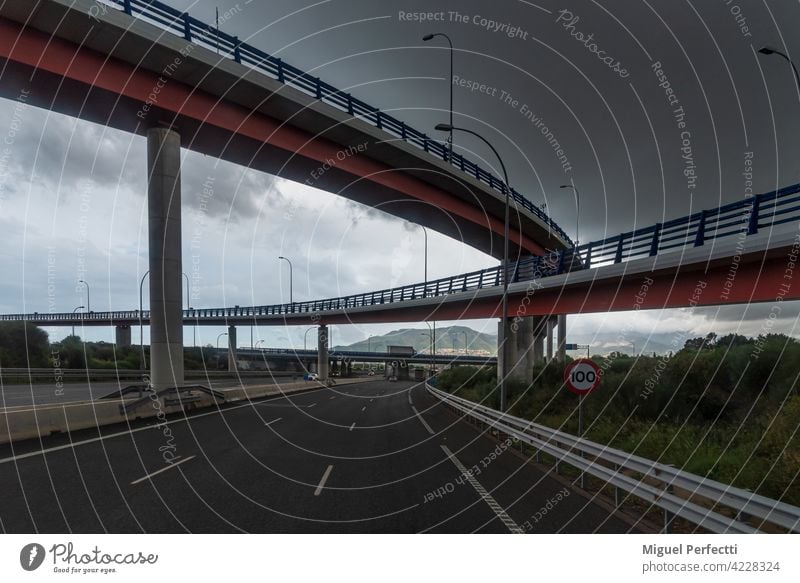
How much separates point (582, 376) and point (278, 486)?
22.3 feet

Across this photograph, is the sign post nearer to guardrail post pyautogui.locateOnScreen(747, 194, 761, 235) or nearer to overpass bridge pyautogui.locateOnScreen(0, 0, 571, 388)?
guardrail post pyautogui.locateOnScreen(747, 194, 761, 235)

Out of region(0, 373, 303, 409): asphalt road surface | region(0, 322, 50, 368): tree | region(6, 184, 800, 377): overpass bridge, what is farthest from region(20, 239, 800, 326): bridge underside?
region(0, 322, 50, 368): tree

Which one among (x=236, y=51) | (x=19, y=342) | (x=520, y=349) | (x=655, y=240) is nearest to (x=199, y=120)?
(x=236, y=51)

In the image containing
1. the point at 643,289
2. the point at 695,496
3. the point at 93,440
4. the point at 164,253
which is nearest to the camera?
the point at 695,496

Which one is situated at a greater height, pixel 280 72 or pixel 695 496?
pixel 280 72

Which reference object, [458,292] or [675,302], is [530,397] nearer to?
[675,302]

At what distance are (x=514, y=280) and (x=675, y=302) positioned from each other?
12.9 m

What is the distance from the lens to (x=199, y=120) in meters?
19.7

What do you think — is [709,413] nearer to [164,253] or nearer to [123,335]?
[164,253]

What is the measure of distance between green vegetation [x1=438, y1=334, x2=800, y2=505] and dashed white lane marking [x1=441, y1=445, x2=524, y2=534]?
3387 mm

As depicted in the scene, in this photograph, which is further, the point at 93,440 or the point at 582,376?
the point at 93,440

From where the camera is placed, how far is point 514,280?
1155 inches

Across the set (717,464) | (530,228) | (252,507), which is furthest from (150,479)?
(530,228)

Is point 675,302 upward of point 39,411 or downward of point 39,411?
upward
